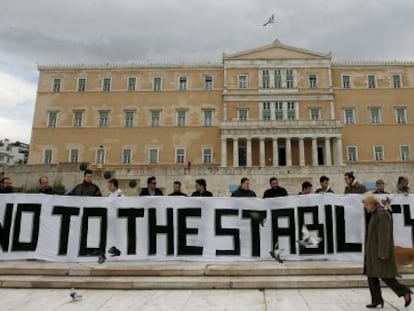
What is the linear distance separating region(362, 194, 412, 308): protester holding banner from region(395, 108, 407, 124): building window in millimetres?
37849

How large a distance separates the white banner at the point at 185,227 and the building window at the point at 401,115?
35.0m

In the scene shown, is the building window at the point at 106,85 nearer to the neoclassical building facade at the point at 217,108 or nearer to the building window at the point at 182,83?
the neoclassical building facade at the point at 217,108

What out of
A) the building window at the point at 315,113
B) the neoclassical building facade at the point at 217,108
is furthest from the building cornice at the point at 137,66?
the building window at the point at 315,113

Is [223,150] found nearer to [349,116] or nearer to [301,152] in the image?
[301,152]

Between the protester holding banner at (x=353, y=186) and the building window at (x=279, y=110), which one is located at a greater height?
the building window at (x=279, y=110)

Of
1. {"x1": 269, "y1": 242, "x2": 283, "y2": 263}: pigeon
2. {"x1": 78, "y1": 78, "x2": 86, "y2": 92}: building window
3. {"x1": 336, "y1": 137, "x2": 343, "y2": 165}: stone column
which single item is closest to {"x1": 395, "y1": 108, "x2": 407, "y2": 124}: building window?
{"x1": 336, "y1": 137, "x2": 343, "y2": 165}: stone column

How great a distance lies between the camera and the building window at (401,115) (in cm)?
3734

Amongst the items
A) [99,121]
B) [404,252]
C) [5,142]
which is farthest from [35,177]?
[5,142]

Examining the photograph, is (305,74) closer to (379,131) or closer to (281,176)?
(379,131)

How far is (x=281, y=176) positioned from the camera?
2347cm

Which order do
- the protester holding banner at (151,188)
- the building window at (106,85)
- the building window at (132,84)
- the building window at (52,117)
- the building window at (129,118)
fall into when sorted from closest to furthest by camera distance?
the protester holding banner at (151,188) < the building window at (129,118) < the building window at (52,117) < the building window at (132,84) < the building window at (106,85)

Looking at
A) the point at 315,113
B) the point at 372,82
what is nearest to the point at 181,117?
the point at 315,113

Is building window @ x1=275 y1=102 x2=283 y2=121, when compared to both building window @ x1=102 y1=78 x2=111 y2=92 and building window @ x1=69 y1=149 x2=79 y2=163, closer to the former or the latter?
building window @ x1=102 y1=78 x2=111 y2=92

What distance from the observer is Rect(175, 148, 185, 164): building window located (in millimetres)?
37656
